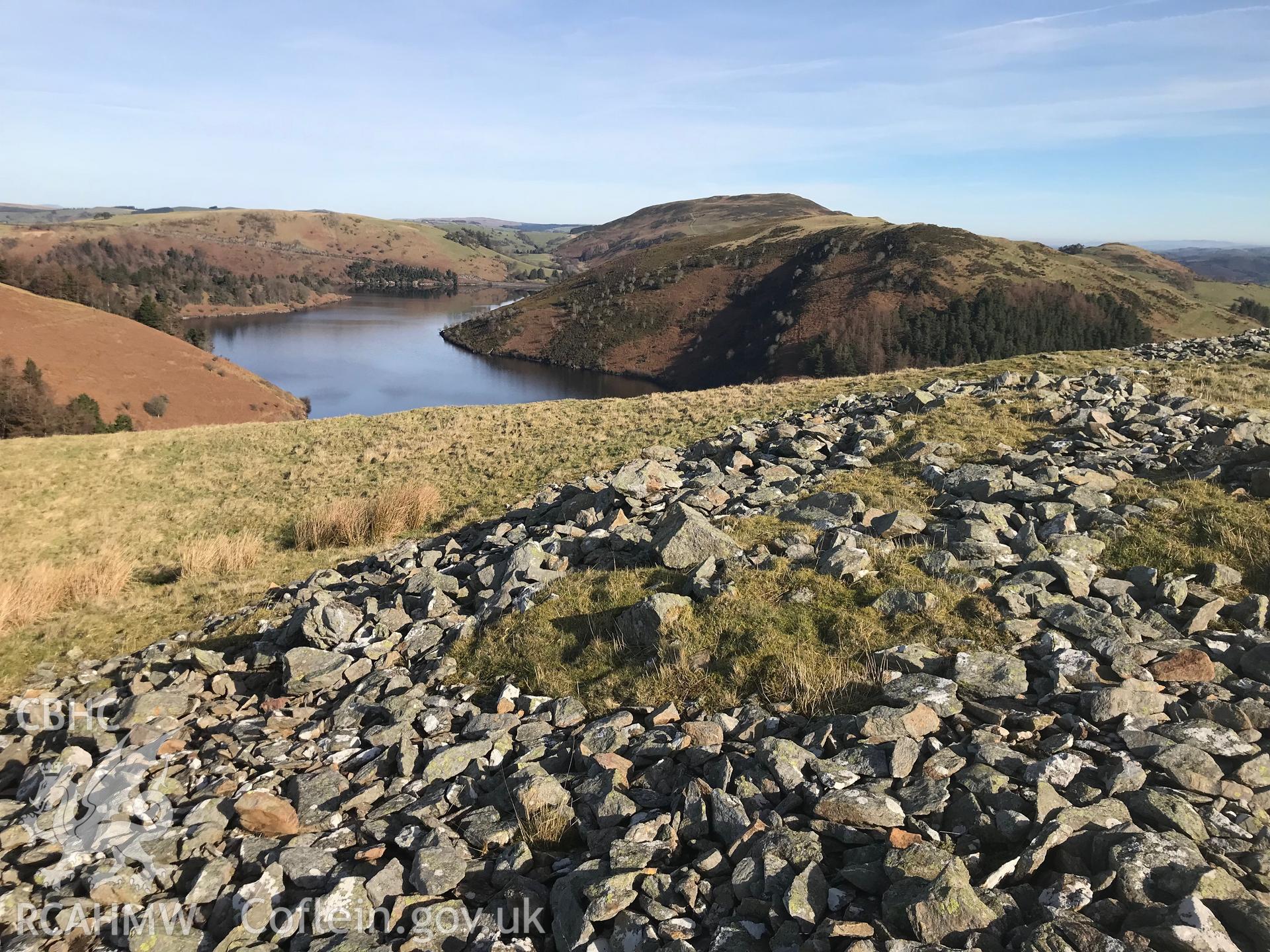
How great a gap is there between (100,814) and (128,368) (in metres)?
96.1

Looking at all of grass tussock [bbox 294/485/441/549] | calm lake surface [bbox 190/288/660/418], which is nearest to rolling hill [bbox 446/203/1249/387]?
calm lake surface [bbox 190/288/660/418]

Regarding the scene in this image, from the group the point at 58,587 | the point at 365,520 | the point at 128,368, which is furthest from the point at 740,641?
the point at 128,368

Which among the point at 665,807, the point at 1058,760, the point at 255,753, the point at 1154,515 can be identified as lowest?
the point at 255,753

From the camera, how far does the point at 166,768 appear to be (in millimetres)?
6668

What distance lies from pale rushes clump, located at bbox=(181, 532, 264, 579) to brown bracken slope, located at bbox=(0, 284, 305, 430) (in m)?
59.0

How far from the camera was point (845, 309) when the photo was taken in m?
133

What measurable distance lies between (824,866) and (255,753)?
19.1 feet

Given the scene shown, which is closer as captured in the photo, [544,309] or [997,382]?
[997,382]

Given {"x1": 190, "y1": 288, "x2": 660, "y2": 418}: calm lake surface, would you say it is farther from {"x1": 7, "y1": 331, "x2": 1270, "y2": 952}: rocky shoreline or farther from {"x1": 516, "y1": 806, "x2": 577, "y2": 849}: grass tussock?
{"x1": 516, "y1": 806, "x2": 577, "y2": 849}: grass tussock

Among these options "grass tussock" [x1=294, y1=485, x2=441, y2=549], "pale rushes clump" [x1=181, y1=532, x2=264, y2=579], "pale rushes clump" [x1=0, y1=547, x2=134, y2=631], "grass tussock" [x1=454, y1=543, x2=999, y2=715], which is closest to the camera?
"grass tussock" [x1=454, y1=543, x2=999, y2=715]

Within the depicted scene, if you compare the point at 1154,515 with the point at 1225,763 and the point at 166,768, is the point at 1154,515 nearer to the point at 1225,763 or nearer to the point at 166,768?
the point at 1225,763

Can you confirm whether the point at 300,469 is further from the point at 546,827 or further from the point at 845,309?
the point at 845,309

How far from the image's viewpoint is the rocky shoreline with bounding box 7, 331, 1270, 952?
13.9 ft

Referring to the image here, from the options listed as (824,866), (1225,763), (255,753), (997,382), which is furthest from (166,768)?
(997,382)
